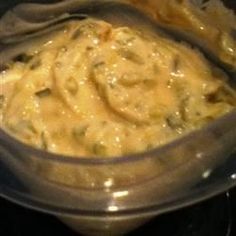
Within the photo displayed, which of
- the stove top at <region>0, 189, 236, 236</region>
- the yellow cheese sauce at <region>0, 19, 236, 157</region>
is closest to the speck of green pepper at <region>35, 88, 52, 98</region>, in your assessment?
the yellow cheese sauce at <region>0, 19, 236, 157</region>

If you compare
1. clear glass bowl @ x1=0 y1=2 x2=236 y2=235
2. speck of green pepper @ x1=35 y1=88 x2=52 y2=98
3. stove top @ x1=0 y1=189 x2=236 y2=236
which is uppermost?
clear glass bowl @ x1=0 y1=2 x2=236 y2=235

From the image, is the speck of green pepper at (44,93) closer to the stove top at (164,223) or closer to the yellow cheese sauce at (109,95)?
the yellow cheese sauce at (109,95)

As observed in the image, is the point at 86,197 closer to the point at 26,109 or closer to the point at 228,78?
the point at 26,109

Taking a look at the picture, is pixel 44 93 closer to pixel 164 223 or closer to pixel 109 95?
pixel 109 95

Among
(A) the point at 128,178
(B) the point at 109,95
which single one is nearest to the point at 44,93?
(B) the point at 109,95

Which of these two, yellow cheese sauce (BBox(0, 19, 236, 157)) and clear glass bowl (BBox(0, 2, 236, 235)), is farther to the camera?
yellow cheese sauce (BBox(0, 19, 236, 157))

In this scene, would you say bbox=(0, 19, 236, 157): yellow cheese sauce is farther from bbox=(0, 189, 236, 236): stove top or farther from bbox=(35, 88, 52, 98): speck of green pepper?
bbox=(0, 189, 236, 236): stove top
